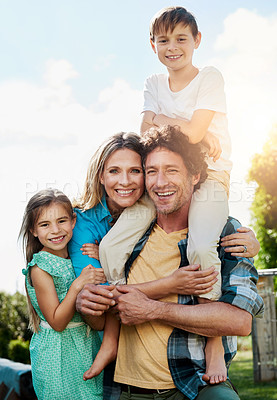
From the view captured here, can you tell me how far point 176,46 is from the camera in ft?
11.7

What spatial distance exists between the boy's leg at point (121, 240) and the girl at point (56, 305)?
0.28 ft

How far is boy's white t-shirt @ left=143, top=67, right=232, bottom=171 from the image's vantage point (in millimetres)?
3555

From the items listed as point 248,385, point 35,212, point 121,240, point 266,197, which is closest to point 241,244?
point 121,240

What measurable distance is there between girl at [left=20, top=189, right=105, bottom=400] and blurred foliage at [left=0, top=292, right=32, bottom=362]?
647 centimetres

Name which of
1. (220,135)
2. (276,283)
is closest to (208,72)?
(220,135)

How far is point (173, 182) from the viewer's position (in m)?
3.29

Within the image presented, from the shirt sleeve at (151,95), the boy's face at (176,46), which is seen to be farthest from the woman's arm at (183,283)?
the boy's face at (176,46)

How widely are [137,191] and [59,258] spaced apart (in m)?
0.68

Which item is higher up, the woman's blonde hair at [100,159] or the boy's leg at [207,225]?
the woman's blonde hair at [100,159]

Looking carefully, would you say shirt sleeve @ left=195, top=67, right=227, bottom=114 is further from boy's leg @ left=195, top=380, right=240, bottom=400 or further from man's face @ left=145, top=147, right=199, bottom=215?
boy's leg @ left=195, top=380, right=240, bottom=400

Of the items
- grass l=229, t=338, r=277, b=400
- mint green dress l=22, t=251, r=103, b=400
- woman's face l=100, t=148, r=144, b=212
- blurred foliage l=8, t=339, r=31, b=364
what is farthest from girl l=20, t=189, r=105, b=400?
blurred foliage l=8, t=339, r=31, b=364

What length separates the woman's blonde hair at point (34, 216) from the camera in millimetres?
3381

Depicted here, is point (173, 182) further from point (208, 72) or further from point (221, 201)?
point (208, 72)

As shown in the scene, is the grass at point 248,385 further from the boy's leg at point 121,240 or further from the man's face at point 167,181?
the man's face at point 167,181
